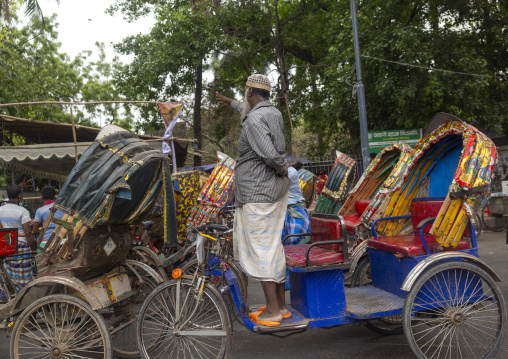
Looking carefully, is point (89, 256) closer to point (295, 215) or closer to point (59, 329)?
point (59, 329)

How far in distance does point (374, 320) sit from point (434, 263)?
110 centimetres

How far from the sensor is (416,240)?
3.92 m

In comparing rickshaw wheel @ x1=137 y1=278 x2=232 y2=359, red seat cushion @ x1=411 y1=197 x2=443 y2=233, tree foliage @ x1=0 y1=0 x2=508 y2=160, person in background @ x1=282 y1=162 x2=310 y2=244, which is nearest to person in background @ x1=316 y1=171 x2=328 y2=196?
tree foliage @ x1=0 y1=0 x2=508 y2=160

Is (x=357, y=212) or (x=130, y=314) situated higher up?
(x=357, y=212)

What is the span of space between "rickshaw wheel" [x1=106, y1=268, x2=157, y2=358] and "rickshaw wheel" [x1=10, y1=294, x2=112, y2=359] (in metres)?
0.47

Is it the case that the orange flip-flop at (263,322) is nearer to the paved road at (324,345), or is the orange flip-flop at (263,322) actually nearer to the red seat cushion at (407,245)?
the paved road at (324,345)

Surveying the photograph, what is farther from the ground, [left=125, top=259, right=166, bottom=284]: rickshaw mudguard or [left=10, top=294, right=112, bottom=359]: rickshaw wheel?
[left=125, top=259, right=166, bottom=284]: rickshaw mudguard

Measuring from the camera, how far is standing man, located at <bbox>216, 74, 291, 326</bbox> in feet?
10.8

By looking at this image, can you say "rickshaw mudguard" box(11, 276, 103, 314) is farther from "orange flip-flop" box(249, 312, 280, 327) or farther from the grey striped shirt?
the grey striped shirt

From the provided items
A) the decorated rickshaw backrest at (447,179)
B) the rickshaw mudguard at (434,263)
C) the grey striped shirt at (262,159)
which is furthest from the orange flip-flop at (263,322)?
the decorated rickshaw backrest at (447,179)

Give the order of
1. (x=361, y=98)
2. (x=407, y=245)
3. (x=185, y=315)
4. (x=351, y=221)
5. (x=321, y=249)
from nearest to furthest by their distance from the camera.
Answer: (x=185, y=315), (x=407, y=245), (x=321, y=249), (x=351, y=221), (x=361, y=98)

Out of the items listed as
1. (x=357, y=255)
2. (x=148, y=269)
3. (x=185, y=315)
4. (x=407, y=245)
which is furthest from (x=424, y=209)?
(x=148, y=269)

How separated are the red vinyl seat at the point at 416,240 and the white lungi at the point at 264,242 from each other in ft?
3.14

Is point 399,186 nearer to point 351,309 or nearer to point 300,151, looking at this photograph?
point 351,309
